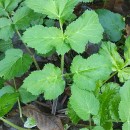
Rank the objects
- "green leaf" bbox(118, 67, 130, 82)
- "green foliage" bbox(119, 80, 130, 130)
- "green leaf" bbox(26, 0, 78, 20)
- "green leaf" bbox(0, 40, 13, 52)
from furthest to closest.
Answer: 1. "green leaf" bbox(0, 40, 13, 52)
2. "green leaf" bbox(118, 67, 130, 82)
3. "green leaf" bbox(26, 0, 78, 20)
4. "green foliage" bbox(119, 80, 130, 130)

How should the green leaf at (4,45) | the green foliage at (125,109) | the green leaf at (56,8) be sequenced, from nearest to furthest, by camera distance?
1. the green foliage at (125,109)
2. the green leaf at (56,8)
3. the green leaf at (4,45)

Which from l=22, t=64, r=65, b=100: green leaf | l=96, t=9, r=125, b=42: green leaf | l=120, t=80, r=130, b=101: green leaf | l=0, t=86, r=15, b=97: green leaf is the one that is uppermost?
l=96, t=9, r=125, b=42: green leaf

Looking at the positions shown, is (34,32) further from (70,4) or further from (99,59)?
(99,59)

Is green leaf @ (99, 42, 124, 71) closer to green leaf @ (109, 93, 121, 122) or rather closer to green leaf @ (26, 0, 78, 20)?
green leaf @ (109, 93, 121, 122)

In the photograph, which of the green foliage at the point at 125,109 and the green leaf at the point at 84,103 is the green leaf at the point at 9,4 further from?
the green foliage at the point at 125,109

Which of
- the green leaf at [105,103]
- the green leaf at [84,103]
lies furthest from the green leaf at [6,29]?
the green leaf at [105,103]

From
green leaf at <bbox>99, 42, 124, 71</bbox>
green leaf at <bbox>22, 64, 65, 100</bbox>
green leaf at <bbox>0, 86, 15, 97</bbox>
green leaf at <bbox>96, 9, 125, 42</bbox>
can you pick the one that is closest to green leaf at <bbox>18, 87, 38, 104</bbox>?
green leaf at <bbox>0, 86, 15, 97</bbox>

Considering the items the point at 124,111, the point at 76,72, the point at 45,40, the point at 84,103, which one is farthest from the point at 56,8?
the point at 124,111

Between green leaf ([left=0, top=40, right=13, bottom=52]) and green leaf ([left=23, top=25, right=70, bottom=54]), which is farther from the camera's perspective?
green leaf ([left=0, top=40, right=13, bottom=52])
